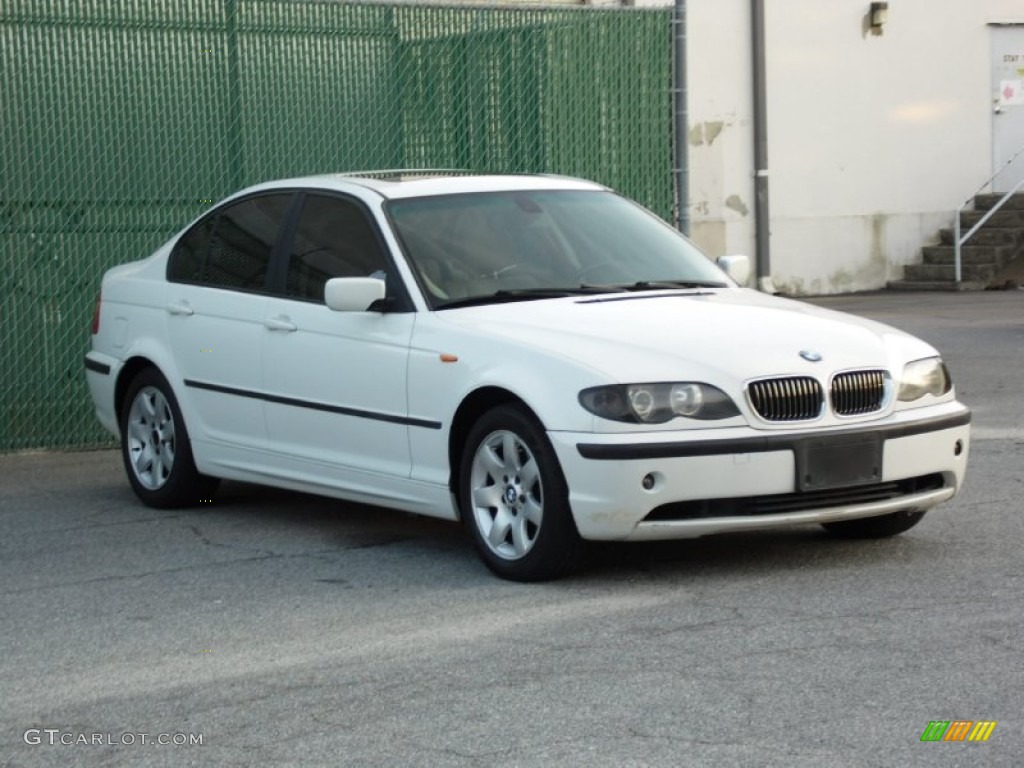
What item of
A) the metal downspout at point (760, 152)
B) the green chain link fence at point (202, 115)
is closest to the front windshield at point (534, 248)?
the green chain link fence at point (202, 115)

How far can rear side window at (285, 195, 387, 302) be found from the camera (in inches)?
321

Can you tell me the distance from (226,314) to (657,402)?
2.70 meters

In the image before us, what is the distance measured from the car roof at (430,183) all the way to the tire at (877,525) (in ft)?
6.68

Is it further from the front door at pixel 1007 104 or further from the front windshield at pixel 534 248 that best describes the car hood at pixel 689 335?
the front door at pixel 1007 104

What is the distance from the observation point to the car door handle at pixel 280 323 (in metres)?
8.28

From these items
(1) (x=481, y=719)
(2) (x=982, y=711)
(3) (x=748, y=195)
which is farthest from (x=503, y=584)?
(3) (x=748, y=195)

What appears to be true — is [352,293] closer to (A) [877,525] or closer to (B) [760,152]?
(A) [877,525]

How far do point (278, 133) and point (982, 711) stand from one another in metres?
7.80

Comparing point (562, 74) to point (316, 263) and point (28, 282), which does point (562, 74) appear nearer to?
point (28, 282)

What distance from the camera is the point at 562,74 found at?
13.0 metres

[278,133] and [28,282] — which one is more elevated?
[278,133]

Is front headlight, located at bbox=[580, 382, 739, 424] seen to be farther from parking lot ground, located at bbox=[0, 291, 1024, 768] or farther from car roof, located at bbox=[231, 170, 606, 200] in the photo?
car roof, located at bbox=[231, 170, 606, 200]

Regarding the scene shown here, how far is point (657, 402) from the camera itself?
679 centimetres

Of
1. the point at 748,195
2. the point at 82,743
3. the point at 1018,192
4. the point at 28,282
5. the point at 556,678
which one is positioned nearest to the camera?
the point at 82,743
